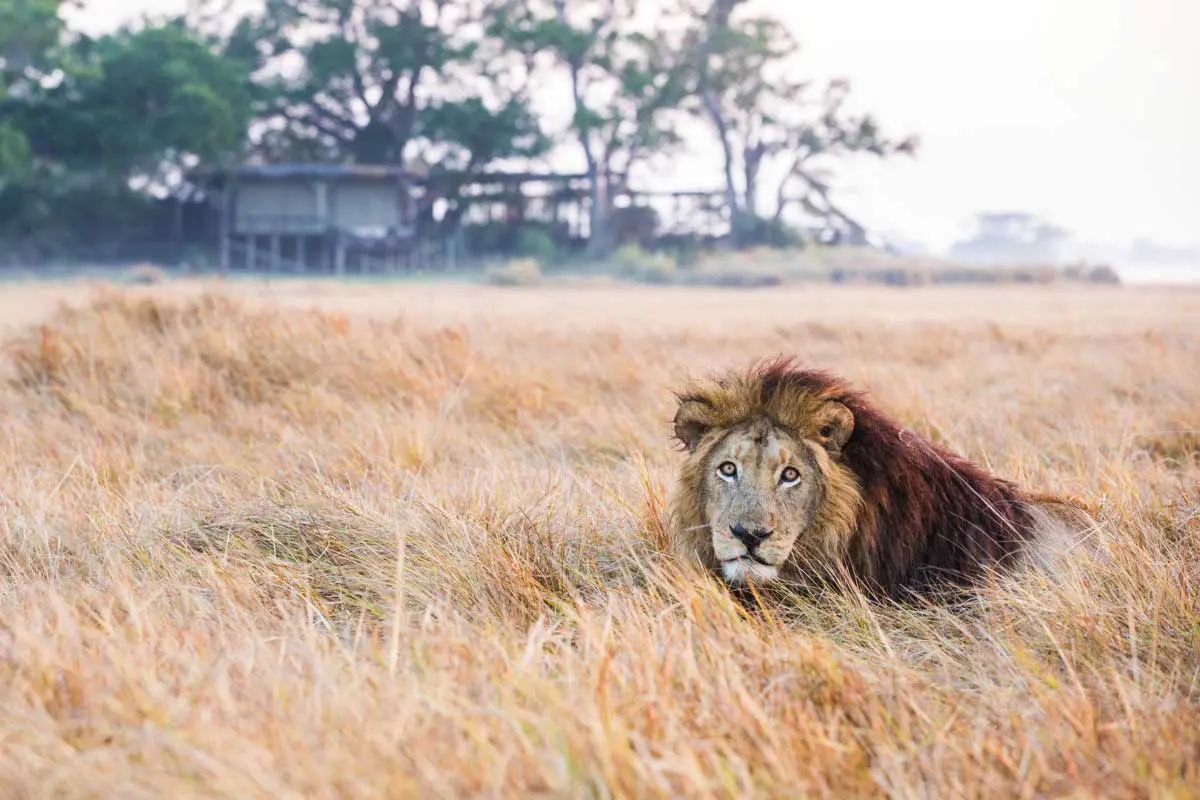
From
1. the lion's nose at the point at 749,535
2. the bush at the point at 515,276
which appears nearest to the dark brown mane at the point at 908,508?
the lion's nose at the point at 749,535

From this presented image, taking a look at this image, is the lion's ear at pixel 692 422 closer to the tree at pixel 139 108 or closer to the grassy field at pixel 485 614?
the grassy field at pixel 485 614

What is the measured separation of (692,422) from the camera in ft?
12.4

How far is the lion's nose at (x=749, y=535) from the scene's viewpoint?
3.37 m

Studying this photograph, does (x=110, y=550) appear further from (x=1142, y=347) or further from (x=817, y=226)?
(x=817, y=226)

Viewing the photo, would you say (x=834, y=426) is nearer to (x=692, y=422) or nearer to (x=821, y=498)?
(x=821, y=498)

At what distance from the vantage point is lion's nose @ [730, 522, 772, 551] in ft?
11.1

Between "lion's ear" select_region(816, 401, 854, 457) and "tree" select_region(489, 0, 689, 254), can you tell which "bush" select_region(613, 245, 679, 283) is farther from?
"lion's ear" select_region(816, 401, 854, 457)

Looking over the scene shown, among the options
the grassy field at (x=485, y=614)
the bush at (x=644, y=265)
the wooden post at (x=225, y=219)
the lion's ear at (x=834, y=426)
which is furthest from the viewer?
the wooden post at (x=225, y=219)

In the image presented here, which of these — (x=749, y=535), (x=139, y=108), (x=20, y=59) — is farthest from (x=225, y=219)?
(x=749, y=535)

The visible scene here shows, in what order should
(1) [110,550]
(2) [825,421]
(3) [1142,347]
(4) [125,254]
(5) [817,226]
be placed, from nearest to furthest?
1. (2) [825,421]
2. (1) [110,550]
3. (3) [1142,347]
4. (4) [125,254]
5. (5) [817,226]

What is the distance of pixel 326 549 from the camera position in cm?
418

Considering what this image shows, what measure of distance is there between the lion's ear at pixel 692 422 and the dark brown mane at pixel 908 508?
179 millimetres

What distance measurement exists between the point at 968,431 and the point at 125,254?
31.2m

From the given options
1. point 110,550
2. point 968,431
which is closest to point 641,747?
point 110,550
